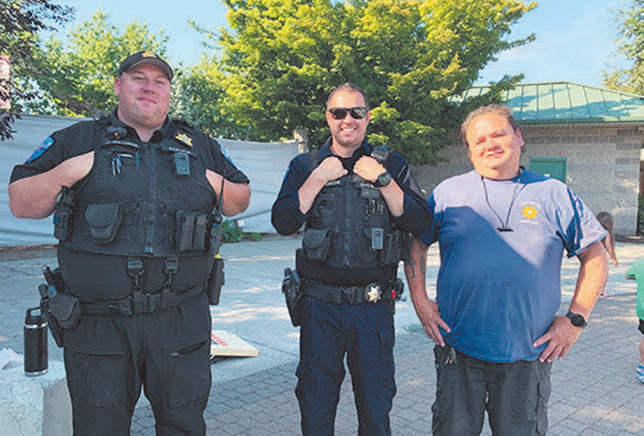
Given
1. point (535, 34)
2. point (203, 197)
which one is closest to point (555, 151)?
point (535, 34)

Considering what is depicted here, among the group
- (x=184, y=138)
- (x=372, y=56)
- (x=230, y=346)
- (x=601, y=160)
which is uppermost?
(x=372, y=56)

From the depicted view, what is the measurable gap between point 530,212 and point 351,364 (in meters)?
1.23

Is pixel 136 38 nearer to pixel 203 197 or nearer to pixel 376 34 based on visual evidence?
pixel 376 34

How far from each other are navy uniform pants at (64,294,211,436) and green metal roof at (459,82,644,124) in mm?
13745

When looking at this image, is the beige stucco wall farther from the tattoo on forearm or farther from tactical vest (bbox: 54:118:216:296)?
tactical vest (bbox: 54:118:216:296)

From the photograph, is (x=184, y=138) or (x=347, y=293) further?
(x=347, y=293)

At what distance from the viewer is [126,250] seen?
217 cm

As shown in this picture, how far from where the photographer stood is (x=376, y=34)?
13289mm

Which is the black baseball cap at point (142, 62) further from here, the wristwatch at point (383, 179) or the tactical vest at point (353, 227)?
the wristwatch at point (383, 179)

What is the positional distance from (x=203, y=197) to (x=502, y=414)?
5.67 ft

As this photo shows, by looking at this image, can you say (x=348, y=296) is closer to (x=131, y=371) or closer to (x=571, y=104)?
(x=131, y=371)

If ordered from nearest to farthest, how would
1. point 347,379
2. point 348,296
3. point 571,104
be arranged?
point 348,296
point 347,379
point 571,104

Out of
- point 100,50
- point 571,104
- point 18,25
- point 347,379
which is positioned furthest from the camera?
point 100,50

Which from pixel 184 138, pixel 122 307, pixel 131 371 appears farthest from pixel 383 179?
pixel 131 371
